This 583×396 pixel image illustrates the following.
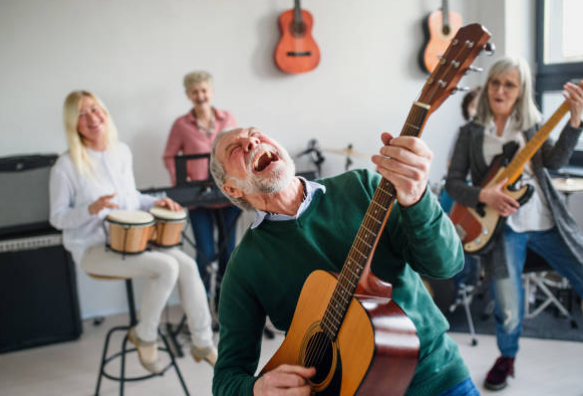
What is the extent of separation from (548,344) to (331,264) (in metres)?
2.19

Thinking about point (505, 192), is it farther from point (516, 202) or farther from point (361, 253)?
point (361, 253)

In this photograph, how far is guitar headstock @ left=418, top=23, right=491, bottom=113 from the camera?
856 mm

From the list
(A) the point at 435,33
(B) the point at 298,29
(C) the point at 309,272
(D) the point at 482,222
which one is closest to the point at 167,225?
(C) the point at 309,272

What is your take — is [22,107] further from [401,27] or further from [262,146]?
[401,27]

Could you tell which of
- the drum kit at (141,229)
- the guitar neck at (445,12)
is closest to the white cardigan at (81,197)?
the drum kit at (141,229)

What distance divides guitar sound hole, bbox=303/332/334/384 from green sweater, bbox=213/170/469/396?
5.8 inches

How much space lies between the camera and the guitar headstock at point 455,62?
Answer: 86 centimetres

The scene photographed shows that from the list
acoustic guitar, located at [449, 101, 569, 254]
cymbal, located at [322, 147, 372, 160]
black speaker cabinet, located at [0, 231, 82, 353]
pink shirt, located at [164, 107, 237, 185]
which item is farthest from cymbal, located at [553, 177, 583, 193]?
black speaker cabinet, located at [0, 231, 82, 353]

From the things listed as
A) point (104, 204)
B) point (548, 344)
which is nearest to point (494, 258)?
point (548, 344)

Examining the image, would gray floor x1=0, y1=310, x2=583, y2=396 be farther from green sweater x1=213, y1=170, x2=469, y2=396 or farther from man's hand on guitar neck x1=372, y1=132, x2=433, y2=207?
man's hand on guitar neck x1=372, y1=132, x2=433, y2=207

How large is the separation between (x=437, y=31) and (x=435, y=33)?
3cm

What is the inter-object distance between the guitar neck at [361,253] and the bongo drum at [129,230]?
57.3 inches

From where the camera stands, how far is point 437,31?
4.14 m

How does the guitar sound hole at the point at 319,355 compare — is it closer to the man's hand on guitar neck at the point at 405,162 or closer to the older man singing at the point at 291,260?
the older man singing at the point at 291,260
